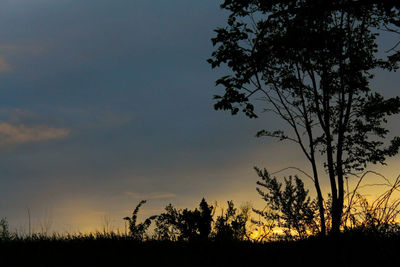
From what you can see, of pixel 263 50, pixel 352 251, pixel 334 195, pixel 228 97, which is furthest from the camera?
pixel 334 195

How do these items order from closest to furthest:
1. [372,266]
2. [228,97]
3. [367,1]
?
[372,266]
[367,1]
[228,97]

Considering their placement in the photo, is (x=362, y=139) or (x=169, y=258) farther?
(x=362, y=139)

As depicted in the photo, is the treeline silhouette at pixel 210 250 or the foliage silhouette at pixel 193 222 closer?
the treeline silhouette at pixel 210 250

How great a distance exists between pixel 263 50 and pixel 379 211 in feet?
13.3

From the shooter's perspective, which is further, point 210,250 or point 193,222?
point 193,222

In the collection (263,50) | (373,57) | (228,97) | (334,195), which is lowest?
(334,195)

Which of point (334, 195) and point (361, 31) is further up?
point (361, 31)

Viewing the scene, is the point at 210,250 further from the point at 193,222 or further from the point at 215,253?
the point at 193,222

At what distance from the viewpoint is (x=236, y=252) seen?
19.2 feet

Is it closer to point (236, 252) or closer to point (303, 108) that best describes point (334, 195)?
point (303, 108)

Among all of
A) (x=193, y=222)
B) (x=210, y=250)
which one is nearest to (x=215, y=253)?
(x=210, y=250)

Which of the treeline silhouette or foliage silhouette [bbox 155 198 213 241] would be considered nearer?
the treeline silhouette

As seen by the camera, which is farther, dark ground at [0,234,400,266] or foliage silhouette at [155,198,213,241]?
foliage silhouette at [155,198,213,241]

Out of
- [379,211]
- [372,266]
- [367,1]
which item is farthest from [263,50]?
[372,266]
